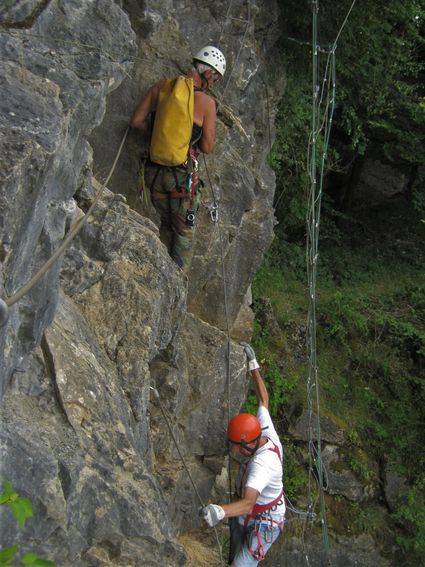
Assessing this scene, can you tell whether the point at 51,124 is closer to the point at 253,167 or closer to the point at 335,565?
the point at 253,167

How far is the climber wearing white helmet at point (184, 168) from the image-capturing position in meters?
6.09

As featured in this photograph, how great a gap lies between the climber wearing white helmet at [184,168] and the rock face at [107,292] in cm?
23

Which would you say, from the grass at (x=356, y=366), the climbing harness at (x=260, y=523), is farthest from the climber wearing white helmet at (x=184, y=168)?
the grass at (x=356, y=366)

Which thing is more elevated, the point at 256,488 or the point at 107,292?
the point at 107,292

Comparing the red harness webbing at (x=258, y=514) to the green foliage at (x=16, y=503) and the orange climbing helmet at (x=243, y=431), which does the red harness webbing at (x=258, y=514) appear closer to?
the orange climbing helmet at (x=243, y=431)

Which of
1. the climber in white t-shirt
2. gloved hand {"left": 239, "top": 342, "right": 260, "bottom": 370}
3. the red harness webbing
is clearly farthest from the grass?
the red harness webbing

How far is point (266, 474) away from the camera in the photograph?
547cm

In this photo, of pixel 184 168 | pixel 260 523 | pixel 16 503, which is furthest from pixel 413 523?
pixel 16 503

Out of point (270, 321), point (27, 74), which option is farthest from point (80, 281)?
point (270, 321)

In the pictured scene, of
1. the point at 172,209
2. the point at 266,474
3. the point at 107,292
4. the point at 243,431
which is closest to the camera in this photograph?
the point at 107,292

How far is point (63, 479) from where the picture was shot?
3.51 metres

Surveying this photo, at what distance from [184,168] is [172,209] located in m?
0.44

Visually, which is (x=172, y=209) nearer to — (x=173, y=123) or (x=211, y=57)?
(x=173, y=123)

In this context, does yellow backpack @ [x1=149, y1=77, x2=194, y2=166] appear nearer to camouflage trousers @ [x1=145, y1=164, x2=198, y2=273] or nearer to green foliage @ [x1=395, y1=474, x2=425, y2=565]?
camouflage trousers @ [x1=145, y1=164, x2=198, y2=273]
